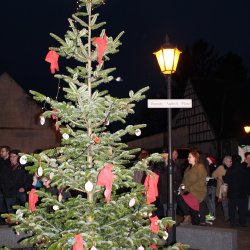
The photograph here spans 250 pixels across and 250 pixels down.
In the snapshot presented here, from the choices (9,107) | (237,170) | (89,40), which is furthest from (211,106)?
(89,40)

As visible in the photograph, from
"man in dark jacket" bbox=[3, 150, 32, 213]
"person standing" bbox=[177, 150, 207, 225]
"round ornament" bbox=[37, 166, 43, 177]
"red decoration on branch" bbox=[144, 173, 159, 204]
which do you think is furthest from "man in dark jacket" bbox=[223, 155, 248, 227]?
"round ornament" bbox=[37, 166, 43, 177]

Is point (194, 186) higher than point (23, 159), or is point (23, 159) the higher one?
point (23, 159)

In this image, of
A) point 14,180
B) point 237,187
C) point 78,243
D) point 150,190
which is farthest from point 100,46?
point 237,187

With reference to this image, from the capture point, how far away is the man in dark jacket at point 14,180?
1262 centimetres

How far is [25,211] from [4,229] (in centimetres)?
455

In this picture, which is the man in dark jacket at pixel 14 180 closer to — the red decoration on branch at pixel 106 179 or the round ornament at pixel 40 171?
the round ornament at pixel 40 171

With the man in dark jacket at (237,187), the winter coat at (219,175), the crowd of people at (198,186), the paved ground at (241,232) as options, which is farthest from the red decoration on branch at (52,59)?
the winter coat at (219,175)

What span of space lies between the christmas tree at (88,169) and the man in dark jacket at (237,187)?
7.18 metres

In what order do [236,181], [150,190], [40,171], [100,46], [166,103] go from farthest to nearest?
[236,181] < [166,103] < [150,190] < [100,46] < [40,171]

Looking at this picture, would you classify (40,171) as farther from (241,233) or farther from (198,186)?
(241,233)

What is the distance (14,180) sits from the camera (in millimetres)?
12641

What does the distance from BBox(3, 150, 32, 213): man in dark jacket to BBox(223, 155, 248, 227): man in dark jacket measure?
4.95m

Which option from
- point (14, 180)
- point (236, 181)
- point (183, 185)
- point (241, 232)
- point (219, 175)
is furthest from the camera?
point (219, 175)

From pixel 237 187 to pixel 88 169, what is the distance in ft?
26.4
